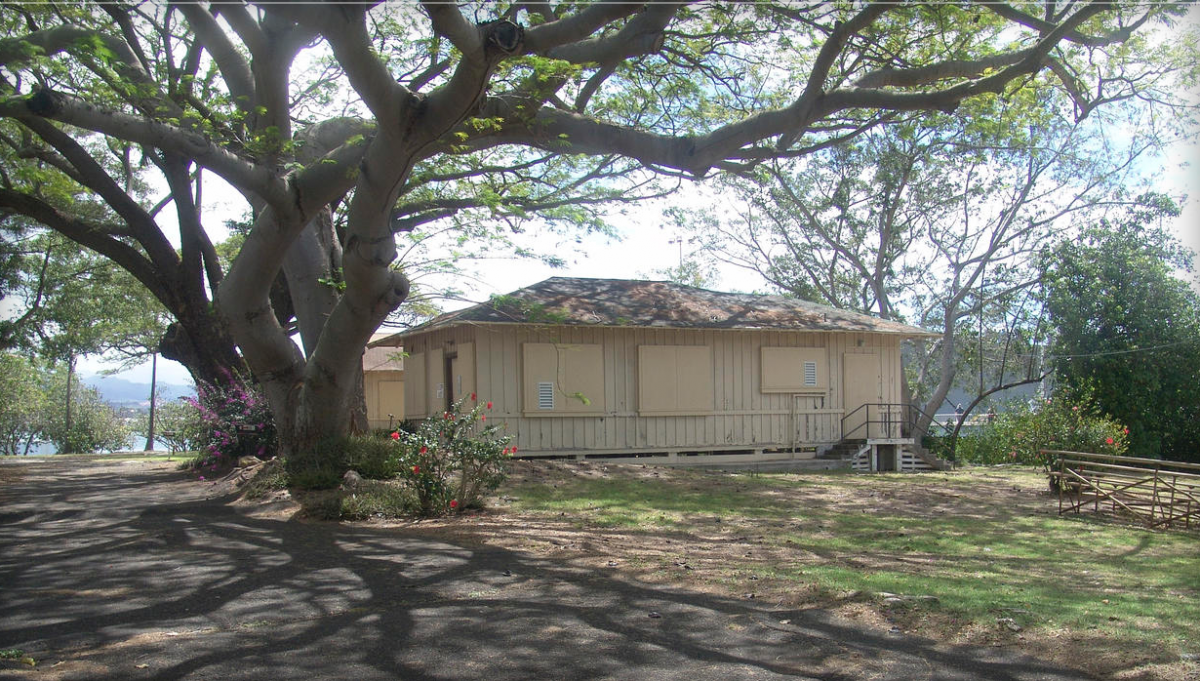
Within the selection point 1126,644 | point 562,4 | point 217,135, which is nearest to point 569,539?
point 1126,644

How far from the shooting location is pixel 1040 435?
18.2m

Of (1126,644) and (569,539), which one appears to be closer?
(1126,644)

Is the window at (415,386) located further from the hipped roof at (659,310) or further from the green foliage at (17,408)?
the green foliage at (17,408)

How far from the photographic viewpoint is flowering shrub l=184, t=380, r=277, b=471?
677 inches

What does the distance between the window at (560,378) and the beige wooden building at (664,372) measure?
3cm

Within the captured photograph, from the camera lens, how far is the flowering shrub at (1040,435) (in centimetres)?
1711

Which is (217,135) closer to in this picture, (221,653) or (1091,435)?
(221,653)

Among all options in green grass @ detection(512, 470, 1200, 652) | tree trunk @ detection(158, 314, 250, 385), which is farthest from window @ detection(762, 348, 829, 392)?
tree trunk @ detection(158, 314, 250, 385)

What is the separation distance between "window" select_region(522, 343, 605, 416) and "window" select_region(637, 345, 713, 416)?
40.5 inches

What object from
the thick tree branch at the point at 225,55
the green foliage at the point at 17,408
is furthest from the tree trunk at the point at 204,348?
the green foliage at the point at 17,408

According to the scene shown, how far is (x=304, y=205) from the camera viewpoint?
11.0 m

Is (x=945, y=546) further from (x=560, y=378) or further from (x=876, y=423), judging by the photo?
(x=876, y=423)

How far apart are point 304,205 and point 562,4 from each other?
4610 mm

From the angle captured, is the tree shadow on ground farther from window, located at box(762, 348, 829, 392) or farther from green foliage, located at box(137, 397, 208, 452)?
window, located at box(762, 348, 829, 392)
